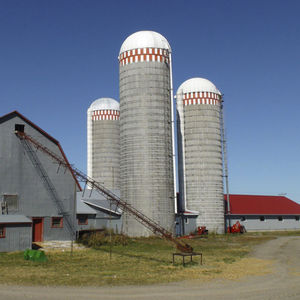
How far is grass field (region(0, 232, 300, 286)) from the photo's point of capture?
62.7 ft

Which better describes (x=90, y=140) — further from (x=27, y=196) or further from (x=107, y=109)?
(x=27, y=196)

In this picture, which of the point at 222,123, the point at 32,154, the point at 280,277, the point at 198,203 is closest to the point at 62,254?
the point at 32,154

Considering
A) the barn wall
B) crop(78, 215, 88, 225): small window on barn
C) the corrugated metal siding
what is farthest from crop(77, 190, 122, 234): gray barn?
the corrugated metal siding

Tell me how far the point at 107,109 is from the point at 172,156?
22.7 m

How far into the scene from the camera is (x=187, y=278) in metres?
19.5

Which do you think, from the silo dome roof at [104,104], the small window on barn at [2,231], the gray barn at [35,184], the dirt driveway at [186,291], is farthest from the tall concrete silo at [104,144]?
the dirt driveway at [186,291]

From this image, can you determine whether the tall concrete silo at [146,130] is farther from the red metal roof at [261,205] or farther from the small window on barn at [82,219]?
the red metal roof at [261,205]

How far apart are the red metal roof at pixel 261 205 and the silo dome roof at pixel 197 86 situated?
1681cm

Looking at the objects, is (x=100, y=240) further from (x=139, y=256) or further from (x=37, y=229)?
(x=139, y=256)

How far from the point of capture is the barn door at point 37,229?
36.6 metres

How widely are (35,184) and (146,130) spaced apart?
1395 cm

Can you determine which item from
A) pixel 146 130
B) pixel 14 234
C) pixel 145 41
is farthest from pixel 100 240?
pixel 145 41

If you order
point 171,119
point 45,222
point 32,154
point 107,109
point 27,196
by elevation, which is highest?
point 107,109

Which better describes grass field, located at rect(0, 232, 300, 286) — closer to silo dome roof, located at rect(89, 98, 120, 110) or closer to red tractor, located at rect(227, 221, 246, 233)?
red tractor, located at rect(227, 221, 246, 233)
